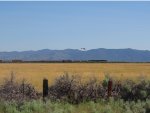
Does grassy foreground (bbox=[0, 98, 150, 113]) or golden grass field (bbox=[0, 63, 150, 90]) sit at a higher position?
golden grass field (bbox=[0, 63, 150, 90])

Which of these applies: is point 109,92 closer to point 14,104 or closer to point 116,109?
point 116,109

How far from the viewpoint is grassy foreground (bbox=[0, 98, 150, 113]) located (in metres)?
18.2

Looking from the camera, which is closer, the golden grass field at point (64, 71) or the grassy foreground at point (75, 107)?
the grassy foreground at point (75, 107)

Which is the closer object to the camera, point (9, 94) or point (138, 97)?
point (9, 94)

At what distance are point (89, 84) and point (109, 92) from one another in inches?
58.1

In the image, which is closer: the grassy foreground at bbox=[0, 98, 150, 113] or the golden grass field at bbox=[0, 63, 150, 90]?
the grassy foreground at bbox=[0, 98, 150, 113]

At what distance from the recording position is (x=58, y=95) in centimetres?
2234

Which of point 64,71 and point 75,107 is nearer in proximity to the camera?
point 75,107

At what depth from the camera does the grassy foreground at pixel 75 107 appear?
59.6ft

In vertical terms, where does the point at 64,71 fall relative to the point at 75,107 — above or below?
above

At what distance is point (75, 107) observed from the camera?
1955 cm

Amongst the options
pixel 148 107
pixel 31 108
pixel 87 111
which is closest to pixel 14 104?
pixel 31 108

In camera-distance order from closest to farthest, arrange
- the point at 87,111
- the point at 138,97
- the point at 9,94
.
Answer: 1. the point at 87,111
2. the point at 9,94
3. the point at 138,97

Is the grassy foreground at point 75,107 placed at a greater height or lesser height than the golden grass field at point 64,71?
lesser
